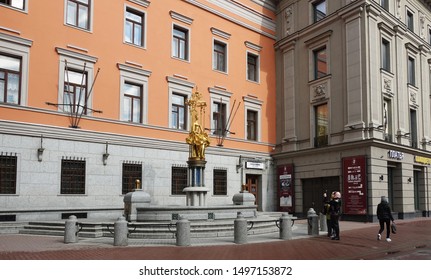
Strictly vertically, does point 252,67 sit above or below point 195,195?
above

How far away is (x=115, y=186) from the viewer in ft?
72.3

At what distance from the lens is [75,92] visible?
69.9 ft

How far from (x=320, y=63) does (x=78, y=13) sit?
15812mm

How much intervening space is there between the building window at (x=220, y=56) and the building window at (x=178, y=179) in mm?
7688

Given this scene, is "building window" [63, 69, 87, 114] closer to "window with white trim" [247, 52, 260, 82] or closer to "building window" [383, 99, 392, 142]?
"window with white trim" [247, 52, 260, 82]

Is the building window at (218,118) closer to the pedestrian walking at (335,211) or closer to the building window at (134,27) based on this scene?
the building window at (134,27)

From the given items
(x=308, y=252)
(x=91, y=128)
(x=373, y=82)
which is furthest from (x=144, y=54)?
(x=308, y=252)

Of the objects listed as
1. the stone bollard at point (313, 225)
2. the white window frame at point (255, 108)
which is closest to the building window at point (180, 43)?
the white window frame at point (255, 108)

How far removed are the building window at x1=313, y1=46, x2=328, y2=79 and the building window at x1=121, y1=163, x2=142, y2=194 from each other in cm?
1367

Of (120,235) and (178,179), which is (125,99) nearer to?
(178,179)

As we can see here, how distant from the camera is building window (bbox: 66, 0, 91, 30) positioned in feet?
70.7

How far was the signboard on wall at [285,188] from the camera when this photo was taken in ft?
95.3

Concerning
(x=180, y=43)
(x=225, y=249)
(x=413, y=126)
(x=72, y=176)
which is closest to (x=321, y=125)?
(x=413, y=126)

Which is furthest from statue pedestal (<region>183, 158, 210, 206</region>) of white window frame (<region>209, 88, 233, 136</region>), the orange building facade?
white window frame (<region>209, 88, 233, 136</region>)
